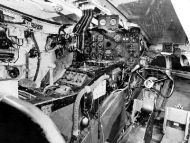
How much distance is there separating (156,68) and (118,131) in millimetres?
2369

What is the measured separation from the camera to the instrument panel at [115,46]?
663 cm

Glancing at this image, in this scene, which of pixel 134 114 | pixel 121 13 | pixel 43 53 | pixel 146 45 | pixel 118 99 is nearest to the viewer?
pixel 118 99

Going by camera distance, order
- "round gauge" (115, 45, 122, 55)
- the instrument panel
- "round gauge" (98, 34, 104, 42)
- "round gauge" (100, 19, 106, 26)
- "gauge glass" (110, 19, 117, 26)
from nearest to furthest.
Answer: "gauge glass" (110, 19, 117, 26) → "round gauge" (100, 19, 106, 26) → the instrument panel → "round gauge" (115, 45, 122, 55) → "round gauge" (98, 34, 104, 42)

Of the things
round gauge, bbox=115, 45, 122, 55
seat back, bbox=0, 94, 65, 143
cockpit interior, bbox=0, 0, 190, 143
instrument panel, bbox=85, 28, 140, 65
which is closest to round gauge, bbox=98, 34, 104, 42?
instrument panel, bbox=85, 28, 140, 65

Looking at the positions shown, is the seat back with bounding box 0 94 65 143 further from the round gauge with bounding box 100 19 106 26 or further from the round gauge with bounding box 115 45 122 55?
the round gauge with bounding box 115 45 122 55

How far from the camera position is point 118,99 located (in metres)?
3.62

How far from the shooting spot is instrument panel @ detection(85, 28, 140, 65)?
663 cm

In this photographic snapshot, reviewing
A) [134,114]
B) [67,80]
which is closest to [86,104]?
[67,80]

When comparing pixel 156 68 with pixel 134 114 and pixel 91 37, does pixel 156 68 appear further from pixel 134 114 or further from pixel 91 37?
pixel 91 37

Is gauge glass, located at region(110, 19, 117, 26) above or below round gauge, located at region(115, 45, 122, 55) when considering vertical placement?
above

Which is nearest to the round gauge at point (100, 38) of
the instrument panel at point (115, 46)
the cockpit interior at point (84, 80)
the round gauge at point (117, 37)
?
the instrument panel at point (115, 46)

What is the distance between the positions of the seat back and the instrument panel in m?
5.86

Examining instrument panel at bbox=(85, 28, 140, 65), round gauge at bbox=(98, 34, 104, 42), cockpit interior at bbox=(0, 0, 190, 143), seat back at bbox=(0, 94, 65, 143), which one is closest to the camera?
seat back at bbox=(0, 94, 65, 143)

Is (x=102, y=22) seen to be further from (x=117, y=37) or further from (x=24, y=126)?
(x=24, y=126)
